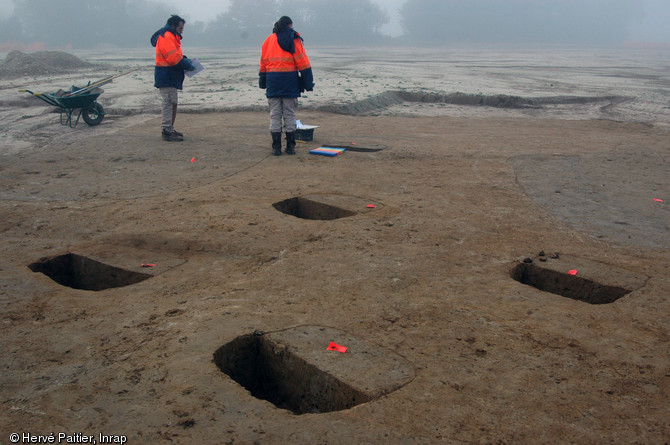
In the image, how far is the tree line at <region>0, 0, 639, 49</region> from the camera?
57969 millimetres

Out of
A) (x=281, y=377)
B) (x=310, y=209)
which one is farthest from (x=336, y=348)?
(x=310, y=209)

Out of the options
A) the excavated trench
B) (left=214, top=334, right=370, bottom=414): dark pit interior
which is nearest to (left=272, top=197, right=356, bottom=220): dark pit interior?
(left=214, top=334, right=370, bottom=414): dark pit interior

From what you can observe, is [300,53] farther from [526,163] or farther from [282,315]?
[282,315]

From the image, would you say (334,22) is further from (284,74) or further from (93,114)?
(284,74)

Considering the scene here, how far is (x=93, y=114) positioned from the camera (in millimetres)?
10516

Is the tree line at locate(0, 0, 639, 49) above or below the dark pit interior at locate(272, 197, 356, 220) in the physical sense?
above

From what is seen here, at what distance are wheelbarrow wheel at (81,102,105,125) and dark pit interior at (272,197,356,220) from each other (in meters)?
6.16

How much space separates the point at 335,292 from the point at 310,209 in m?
2.14

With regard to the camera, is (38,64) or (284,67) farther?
(38,64)

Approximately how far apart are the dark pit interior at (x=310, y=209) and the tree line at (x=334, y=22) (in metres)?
58.5

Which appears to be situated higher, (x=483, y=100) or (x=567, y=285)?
(x=483, y=100)

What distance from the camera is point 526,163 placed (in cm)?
775

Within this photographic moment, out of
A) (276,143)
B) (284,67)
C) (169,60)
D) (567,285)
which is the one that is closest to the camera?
(567,285)

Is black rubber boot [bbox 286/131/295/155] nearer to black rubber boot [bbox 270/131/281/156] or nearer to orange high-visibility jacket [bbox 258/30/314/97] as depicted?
black rubber boot [bbox 270/131/281/156]
